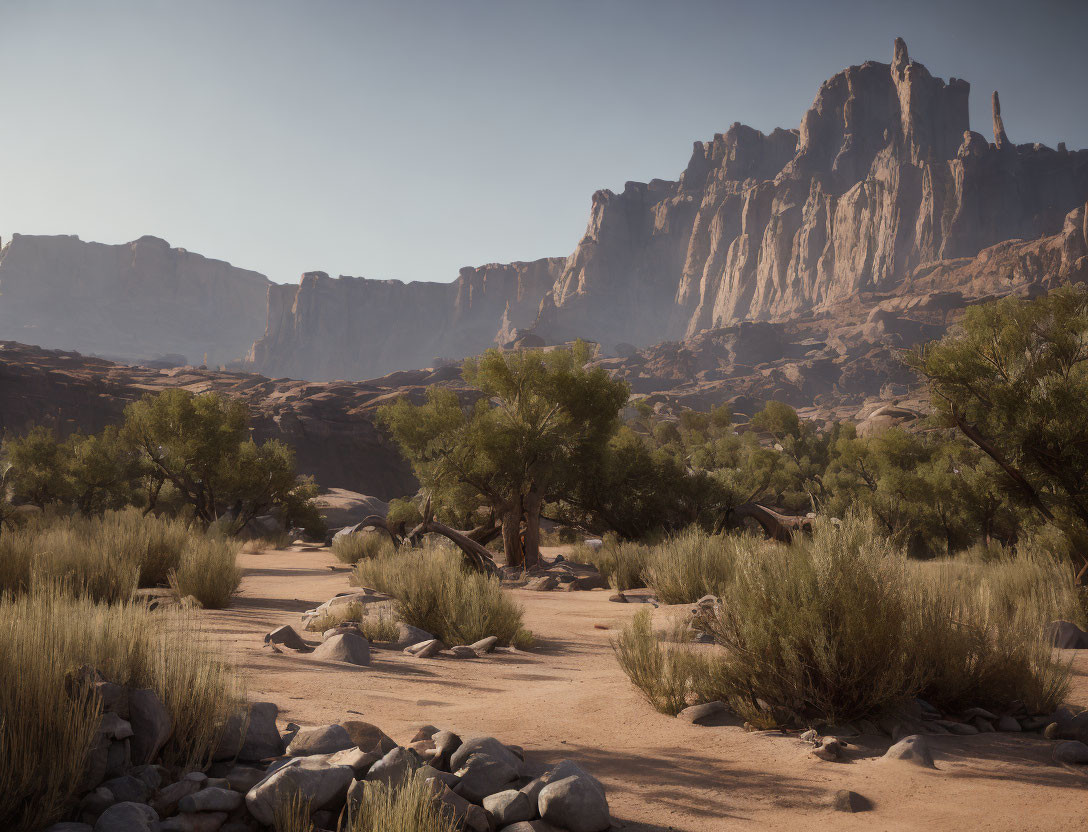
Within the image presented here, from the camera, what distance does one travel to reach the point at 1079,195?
154 metres

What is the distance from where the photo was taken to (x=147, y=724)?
346cm

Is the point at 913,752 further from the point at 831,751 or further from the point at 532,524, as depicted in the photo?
the point at 532,524

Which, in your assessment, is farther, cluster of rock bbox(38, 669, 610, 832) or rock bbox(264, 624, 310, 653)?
rock bbox(264, 624, 310, 653)

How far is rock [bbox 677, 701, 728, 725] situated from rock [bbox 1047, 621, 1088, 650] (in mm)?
4758

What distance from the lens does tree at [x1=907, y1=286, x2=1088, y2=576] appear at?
30.5 feet

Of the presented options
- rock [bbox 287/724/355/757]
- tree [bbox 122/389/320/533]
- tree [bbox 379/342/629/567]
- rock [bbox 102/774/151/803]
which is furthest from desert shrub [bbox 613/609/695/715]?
tree [bbox 122/389/320/533]

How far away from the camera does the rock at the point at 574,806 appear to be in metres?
3.32

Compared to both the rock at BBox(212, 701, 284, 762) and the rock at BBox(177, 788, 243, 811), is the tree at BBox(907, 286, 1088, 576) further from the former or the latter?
the rock at BBox(177, 788, 243, 811)

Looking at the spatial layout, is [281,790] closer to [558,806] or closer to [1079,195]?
[558,806]

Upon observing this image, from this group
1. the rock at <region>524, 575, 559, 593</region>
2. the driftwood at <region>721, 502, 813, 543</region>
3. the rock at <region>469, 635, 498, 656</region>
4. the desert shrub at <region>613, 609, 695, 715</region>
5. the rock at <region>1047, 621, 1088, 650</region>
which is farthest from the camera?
the driftwood at <region>721, 502, 813, 543</region>

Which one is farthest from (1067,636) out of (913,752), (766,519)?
(766,519)

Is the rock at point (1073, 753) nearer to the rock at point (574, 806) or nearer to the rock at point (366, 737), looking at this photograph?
the rock at point (574, 806)

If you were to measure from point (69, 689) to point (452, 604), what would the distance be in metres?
5.59

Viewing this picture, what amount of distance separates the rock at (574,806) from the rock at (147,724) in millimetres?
1976
